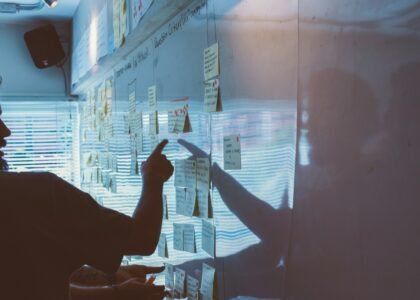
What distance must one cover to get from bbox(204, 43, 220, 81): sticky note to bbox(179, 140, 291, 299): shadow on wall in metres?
0.22

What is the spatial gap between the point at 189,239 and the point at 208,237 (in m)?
0.18

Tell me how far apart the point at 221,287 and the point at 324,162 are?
625 mm

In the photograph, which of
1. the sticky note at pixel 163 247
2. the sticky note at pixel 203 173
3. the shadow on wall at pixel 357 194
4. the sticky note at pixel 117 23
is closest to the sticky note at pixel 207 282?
the sticky note at pixel 203 173

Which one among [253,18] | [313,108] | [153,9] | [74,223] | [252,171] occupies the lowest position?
[74,223]

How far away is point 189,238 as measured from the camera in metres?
1.69

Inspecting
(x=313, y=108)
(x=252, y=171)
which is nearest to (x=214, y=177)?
(x=252, y=171)

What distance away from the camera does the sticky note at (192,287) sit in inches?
64.5

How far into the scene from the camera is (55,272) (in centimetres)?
130

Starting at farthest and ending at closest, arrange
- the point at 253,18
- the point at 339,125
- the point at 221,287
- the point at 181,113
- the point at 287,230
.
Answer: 1. the point at 181,113
2. the point at 221,287
3. the point at 253,18
4. the point at 287,230
5. the point at 339,125

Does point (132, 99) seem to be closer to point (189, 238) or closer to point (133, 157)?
point (133, 157)

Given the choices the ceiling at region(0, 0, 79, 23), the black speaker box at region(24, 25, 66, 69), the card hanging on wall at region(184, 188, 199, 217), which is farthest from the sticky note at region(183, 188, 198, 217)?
the black speaker box at region(24, 25, 66, 69)

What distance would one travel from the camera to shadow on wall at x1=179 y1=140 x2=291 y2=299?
1097 millimetres

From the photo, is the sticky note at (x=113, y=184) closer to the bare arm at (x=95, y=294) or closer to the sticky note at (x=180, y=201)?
the sticky note at (x=180, y=201)

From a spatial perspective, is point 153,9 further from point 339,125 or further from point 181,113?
point 339,125
